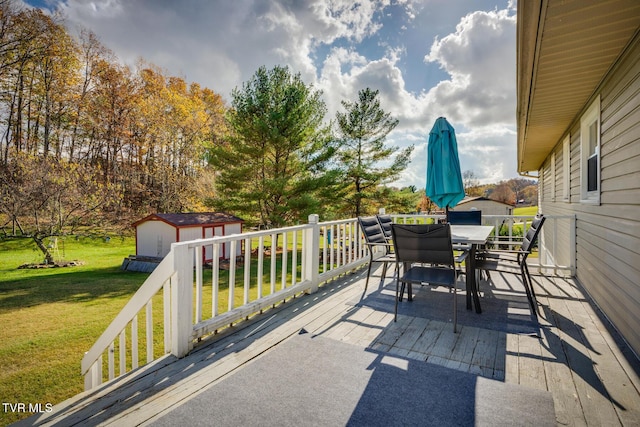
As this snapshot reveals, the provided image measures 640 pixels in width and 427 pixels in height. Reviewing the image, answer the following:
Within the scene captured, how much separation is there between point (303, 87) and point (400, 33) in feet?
19.5

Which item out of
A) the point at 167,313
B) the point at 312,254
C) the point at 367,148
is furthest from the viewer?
the point at 367,148

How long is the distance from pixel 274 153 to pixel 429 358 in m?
12.0

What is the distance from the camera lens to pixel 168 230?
35.3 ft

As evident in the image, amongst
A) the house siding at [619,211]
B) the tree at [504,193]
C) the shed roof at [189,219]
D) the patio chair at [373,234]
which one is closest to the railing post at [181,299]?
the patio chair at [373,234]

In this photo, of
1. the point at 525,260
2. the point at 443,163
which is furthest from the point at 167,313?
the point at 443,163

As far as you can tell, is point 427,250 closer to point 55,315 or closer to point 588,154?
point 588,154

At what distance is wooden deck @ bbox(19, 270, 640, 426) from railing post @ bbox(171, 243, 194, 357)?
0.37 feet

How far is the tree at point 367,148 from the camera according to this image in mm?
15250

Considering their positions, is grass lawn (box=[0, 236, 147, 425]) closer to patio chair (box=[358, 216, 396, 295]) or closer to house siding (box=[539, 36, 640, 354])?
patio chair (box=[358, 216, 396, 295])

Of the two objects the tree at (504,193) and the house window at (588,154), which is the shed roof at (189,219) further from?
the tree at (504,193)

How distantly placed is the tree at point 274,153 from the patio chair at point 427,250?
31.0ft

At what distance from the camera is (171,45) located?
11.3m

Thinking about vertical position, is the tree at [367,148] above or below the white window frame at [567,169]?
above

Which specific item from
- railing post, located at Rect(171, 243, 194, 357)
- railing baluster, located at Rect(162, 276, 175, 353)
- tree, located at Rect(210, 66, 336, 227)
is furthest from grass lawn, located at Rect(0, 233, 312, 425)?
tree, located at Rect(210, 66, 336, 227)
